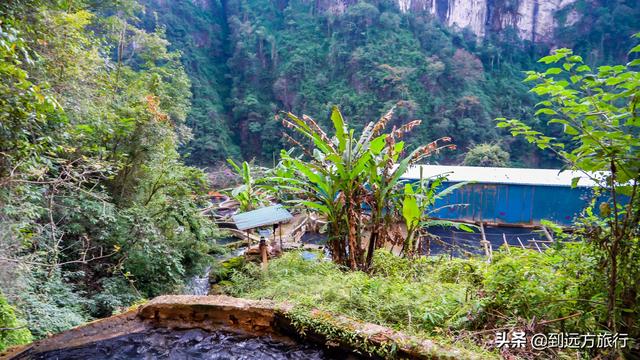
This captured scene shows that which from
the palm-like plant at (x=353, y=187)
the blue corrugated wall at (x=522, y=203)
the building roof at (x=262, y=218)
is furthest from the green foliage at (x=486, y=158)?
the building roof at (x=262, y=218)

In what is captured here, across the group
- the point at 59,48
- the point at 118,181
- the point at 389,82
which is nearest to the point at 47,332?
the point at 118,181

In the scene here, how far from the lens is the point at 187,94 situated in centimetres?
1047

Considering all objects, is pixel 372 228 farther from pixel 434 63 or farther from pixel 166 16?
pixel 166 16

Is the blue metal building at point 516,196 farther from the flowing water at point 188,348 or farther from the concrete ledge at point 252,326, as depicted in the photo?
the flowing water at point 188,348

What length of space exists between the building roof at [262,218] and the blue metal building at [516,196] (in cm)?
678

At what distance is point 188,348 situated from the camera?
251 centimetres

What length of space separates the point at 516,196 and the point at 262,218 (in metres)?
9.10

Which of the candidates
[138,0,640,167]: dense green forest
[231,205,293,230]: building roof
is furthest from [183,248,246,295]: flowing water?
[138,0,640,167]: dense green forest

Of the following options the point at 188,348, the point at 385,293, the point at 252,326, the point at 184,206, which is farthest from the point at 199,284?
the point at 385,293

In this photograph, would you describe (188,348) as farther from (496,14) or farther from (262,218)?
(496,14)

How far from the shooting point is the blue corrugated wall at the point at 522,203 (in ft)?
33.2

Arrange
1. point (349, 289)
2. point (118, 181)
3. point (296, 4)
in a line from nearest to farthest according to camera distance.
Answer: point (349, 289), point (118, 181), point (296, 4)

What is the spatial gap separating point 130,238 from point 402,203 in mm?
3606

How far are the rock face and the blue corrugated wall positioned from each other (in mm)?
22655
